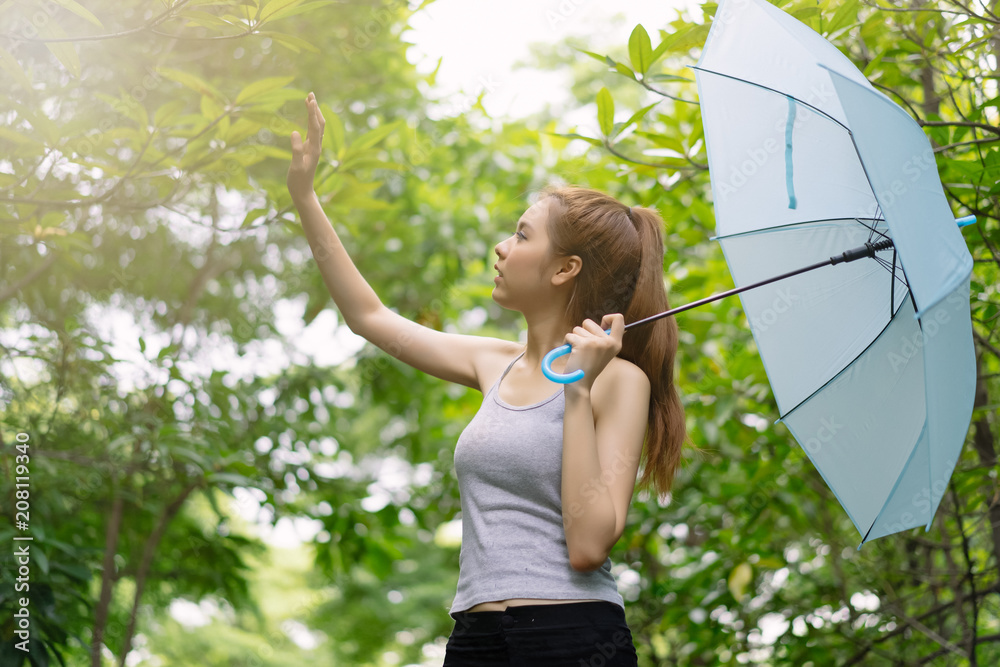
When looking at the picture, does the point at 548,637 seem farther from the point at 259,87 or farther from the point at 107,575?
the point at 107,575

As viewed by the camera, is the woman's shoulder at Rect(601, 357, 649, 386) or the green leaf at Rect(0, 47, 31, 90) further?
the green leaf at Rect(0, 47, 31, 90)

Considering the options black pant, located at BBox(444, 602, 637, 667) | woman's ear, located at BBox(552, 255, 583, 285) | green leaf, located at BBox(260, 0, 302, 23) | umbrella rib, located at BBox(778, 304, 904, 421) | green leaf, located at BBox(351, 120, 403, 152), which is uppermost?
green leaf, located at BBox(351, 120, 403, 152)

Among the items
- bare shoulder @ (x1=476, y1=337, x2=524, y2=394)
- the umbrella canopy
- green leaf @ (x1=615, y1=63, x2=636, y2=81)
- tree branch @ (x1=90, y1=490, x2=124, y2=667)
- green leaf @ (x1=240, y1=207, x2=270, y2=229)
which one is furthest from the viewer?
tree branch @ (x1=90, y1=490, x2=124, y2=667)

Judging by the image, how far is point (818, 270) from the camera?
147cm

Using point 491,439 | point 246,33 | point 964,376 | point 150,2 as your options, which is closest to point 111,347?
point 150,2

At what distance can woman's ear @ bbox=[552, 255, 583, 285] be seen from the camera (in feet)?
5.00

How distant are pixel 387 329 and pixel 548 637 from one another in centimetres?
73

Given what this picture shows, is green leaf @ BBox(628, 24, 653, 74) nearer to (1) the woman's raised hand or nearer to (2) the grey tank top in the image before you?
(1) the woman's raised hand

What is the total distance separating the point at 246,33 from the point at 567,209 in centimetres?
70

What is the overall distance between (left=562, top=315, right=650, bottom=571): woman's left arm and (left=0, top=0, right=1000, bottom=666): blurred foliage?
2.33 feet

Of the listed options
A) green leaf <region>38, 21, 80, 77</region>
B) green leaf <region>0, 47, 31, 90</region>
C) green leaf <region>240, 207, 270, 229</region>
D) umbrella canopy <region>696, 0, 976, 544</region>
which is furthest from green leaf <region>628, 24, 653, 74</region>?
green leaf <region>0, 47, 31, 90</region>

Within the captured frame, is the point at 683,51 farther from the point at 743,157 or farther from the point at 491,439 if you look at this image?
the point at 491,439

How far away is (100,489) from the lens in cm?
292

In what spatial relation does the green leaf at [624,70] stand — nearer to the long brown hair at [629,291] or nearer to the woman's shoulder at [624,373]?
the long brown hair at [629,291]
